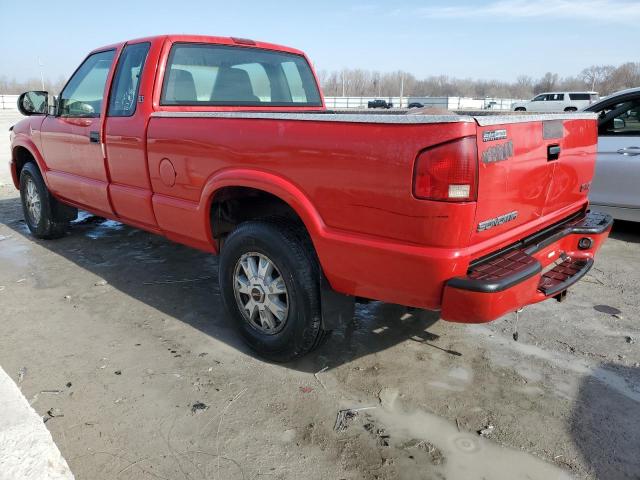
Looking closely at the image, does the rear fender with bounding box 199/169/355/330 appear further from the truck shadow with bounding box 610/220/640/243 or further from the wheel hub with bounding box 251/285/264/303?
the truck shadow with bounding box 610/220/640/243

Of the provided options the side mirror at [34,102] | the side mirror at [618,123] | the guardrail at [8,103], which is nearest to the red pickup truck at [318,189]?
the side mirror at [34,102]

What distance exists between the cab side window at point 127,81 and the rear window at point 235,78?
25 cm

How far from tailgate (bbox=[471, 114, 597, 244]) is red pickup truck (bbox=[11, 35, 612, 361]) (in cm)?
1

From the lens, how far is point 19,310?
395 cm

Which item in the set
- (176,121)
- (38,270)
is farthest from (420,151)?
(38,270)

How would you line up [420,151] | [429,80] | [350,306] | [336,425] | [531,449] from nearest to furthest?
[420,151], [531,449], [336,425], [350,306], [429,80]

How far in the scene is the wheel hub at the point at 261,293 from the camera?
2998 millimetres

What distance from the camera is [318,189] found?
8.36ft

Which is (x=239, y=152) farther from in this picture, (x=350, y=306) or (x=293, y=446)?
(x=293, y=446)

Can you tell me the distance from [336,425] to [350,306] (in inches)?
26.1

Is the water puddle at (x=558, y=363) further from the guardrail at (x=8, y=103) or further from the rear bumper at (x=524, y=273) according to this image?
the guardrail at (x=8, y=103)

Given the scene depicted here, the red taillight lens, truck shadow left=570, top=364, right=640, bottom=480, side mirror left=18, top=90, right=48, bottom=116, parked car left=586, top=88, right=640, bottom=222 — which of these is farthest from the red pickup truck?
parked car left=586, top=88, right=640, bottom=222

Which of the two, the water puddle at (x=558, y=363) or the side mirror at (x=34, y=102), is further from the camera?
the side mirror at (x=34, y=102)

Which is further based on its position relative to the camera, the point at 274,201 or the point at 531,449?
the point at 274,201
